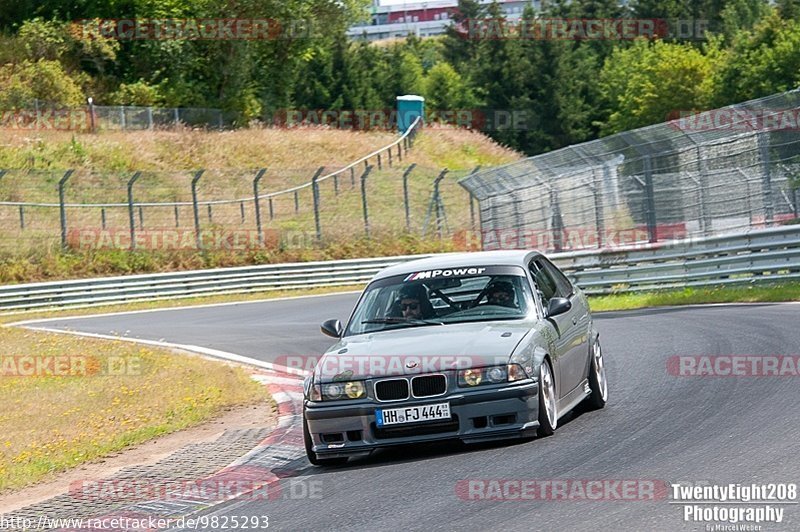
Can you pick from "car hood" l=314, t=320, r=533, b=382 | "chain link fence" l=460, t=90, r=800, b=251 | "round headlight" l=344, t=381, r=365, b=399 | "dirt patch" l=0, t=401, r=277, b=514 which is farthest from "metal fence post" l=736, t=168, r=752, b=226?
"round headlight" l=344, t=381, r=365, b=399

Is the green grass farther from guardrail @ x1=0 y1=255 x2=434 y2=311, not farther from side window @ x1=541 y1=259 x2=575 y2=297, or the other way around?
guardrail @ x1=0 y1=255 x2=434 y2=311

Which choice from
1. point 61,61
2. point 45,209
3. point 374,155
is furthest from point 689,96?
point 45,209

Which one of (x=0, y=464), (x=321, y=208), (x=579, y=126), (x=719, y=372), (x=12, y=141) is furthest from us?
(x=579, y=126)

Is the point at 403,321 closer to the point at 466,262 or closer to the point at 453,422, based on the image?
the point at 466,262

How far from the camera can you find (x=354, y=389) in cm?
862

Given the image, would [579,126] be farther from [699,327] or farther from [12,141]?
[699,327]

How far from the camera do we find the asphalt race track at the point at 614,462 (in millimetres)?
6535

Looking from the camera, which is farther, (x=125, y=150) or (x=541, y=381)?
(x=125, y=150)

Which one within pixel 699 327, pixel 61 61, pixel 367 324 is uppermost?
pixel 61 61

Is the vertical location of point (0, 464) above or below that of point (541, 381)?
below

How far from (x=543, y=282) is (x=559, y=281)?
1.92ft

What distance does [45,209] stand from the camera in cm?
3666

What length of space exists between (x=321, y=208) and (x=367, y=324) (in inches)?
1276

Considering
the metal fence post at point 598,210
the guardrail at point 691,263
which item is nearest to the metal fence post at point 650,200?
Answer: the guardrail at point 691,263
